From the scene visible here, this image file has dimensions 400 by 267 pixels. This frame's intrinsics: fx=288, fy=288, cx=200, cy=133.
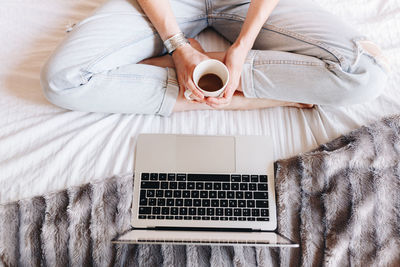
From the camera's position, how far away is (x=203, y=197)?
2.77ft

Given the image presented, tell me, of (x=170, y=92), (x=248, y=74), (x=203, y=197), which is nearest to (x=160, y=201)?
(x=203, y=197)

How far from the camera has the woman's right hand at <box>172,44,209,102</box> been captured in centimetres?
85

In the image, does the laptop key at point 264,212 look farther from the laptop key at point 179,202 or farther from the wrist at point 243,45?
the wrist at point 243,45

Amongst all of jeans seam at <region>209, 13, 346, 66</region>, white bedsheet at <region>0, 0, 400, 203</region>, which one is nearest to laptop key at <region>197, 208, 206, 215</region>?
white bedsheet at <region>0, 0, 400, 203</region>

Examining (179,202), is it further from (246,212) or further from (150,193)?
(246,212)

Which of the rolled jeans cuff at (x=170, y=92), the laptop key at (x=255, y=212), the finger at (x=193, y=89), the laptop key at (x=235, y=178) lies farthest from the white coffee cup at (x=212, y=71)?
the laptop key at (x=255, y=212)

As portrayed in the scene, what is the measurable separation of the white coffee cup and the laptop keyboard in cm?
26

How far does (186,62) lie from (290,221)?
0.57 meters

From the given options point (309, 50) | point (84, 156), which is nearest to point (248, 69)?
point (309, 50)

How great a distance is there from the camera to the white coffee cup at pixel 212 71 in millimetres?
752

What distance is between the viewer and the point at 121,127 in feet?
3.11

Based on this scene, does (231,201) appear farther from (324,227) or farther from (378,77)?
(378,77)

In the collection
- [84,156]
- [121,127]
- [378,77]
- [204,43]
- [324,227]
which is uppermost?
[204,43]

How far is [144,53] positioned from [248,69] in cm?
35
